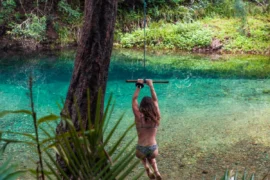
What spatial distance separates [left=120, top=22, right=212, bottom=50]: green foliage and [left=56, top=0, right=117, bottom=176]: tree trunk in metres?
12.3

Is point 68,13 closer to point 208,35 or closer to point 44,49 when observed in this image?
point 44,49

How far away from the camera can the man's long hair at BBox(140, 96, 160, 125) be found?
402cm

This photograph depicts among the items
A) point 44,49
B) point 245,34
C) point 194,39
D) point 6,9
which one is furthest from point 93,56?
point 245,34

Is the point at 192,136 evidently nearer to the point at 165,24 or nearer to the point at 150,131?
the point at 150,131

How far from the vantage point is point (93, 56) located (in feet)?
11.5

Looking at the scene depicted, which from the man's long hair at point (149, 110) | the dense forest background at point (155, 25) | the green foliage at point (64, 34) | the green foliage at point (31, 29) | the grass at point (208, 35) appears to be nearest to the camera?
the man's long hair at point (149, 110)

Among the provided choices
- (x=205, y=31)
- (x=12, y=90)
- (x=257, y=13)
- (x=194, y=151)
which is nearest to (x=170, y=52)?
(x=205, y=31)

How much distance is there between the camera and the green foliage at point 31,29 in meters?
14.2

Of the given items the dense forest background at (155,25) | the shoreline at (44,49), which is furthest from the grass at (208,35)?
the shoreline at (44,49)

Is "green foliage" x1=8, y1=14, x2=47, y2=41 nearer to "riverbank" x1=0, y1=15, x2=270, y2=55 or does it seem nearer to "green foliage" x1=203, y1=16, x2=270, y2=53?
"riverbank" x1=0, y1=15, x2=270, y2=55

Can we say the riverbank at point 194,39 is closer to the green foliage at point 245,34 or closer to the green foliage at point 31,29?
the green foliage at point 245,34

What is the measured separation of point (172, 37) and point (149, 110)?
12218 mm

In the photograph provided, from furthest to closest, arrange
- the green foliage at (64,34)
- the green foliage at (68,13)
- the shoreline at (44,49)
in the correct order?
the green foliage at (68,13) → the green foliage at (64,34) → the shoreline at (44,49)

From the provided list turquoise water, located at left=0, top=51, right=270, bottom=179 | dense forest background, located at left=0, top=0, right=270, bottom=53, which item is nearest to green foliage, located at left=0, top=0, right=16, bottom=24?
dense forest background, located at left=0, top=0, right=270, bottom=53
